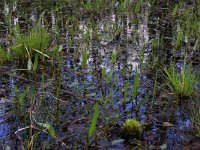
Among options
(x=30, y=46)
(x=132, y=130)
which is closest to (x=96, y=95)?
(x=132, y=130)

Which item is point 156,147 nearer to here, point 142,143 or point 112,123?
point 142,143

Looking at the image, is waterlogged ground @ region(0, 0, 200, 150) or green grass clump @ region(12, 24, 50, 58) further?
green grass clump @ region(12, 24, 50, 58)

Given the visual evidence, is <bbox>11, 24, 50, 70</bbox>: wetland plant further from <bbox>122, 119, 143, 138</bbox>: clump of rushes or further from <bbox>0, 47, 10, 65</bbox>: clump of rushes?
<bbox>122, 119, 143, 138</bbox>: clump of rushes

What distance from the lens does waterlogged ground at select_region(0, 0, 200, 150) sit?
1.98m

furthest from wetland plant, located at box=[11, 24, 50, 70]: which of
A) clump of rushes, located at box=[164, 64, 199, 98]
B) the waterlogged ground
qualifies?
clump of rushes, located at box=[164, 64, 199, 98]

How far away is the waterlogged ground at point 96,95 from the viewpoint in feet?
6.50

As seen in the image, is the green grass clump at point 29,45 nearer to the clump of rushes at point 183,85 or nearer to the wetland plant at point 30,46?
the wetland plant at point 30,46

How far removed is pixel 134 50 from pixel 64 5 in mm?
3000

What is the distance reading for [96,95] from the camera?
258 centimetres

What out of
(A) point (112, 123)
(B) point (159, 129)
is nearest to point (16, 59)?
(A) point (112, 123)

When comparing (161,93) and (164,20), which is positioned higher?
(164,20)

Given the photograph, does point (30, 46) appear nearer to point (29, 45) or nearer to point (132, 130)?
point (29, 45)

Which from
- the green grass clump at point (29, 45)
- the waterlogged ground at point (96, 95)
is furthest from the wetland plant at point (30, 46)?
the waterlogged ground at point (96, 95)

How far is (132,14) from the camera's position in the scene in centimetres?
558
